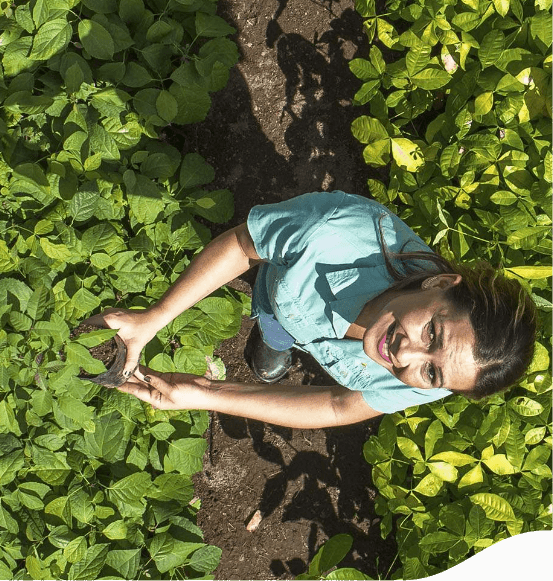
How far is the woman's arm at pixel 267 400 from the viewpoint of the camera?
168cm

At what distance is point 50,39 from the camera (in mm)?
1898

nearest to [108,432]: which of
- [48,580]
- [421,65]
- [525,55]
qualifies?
[48,580]

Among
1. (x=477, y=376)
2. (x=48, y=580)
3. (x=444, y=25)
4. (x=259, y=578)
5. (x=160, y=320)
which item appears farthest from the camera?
(x=259, y=578)

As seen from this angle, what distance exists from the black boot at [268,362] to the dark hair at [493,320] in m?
0.90

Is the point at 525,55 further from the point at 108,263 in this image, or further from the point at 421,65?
the point at 108,263

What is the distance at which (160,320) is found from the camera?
5.39 ft

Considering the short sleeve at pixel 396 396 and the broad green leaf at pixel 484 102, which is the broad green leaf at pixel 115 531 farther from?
the broad green leaf at pixel 484 102

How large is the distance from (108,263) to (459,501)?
1.28m

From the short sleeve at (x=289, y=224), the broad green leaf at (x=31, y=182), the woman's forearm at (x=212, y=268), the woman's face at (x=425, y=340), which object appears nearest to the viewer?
the woman's face at (x=425, y=340)

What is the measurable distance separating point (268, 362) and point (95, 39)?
115 cm

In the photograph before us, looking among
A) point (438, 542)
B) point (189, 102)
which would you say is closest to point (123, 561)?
point (438, 542)

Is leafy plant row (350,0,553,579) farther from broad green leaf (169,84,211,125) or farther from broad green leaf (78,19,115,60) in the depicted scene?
broad green leaf (78,19,115,60)

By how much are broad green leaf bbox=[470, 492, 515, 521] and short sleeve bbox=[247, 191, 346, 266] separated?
1010mm

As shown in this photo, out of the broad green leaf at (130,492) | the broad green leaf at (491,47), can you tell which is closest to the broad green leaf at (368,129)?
the broad green leaf at (491,47)
